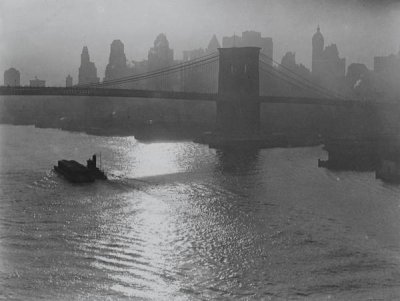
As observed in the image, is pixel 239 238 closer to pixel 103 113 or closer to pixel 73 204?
pixel 73 204

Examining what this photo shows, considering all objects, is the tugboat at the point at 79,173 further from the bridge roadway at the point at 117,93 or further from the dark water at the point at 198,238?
the bridge roadway at the point at 117,93

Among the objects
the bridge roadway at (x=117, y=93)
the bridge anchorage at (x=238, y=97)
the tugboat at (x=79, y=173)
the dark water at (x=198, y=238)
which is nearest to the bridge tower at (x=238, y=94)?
A: the bridge anchorage at (x=238, y=97)

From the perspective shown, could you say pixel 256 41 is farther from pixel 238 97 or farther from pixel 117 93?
pixel 117 93

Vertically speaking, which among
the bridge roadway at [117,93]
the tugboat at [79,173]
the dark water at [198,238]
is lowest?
the dark water at [198,238]

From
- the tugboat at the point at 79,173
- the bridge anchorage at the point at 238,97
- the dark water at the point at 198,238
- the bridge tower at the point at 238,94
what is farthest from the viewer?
the bridge tower at the point at 238,94

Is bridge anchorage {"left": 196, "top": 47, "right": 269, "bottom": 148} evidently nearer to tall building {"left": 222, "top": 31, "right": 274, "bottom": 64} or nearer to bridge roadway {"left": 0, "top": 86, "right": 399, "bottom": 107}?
bridge roadway {"left": 0, "top": 86, "right": 399, "bottom": 107}

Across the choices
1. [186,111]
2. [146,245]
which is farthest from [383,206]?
[186,111]

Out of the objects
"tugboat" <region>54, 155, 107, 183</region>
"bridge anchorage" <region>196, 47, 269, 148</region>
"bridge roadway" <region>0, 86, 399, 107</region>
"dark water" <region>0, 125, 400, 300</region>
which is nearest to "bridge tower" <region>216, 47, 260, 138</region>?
"bridge anchorage" <region>196, 47, 269, 148</region>

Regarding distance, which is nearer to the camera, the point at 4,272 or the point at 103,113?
the point at 4,272
